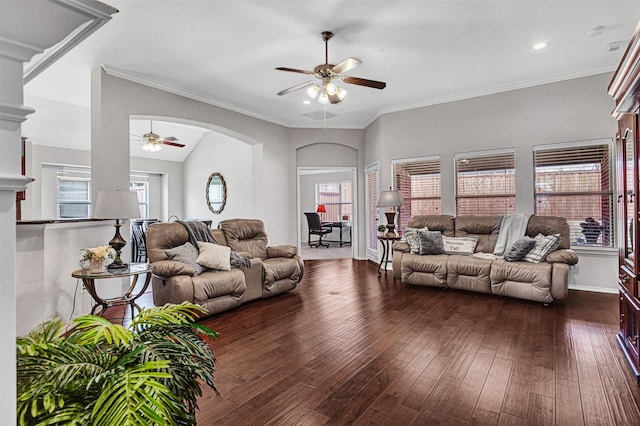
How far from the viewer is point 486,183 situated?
5375 millimetres

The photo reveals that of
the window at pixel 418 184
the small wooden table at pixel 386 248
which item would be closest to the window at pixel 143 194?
the small wooden table at pixel 386 248

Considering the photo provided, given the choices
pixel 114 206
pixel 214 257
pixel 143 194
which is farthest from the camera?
pixel 143 194

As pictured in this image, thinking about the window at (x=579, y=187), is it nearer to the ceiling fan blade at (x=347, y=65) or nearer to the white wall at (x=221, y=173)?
the ceiling fan blade at (x=347, y=65)

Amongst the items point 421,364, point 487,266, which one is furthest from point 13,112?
point 487,266

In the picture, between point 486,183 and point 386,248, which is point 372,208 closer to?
point 386,248

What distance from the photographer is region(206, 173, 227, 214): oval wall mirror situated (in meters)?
8.34

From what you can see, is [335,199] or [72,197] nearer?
[72,197]

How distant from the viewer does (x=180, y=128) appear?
7.99 meters

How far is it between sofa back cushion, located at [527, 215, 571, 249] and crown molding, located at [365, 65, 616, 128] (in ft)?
6.54

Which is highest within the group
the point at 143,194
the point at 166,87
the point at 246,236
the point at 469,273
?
the point at 166,87

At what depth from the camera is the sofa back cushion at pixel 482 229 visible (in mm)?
4789

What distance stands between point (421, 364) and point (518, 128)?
13.8 ft

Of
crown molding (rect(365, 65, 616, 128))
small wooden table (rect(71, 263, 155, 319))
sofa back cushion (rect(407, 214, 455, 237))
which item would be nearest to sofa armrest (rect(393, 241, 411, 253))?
sofa back cushion (rect(407, 214, 455, 237))

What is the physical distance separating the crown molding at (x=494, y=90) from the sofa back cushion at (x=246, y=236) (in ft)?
11.0
